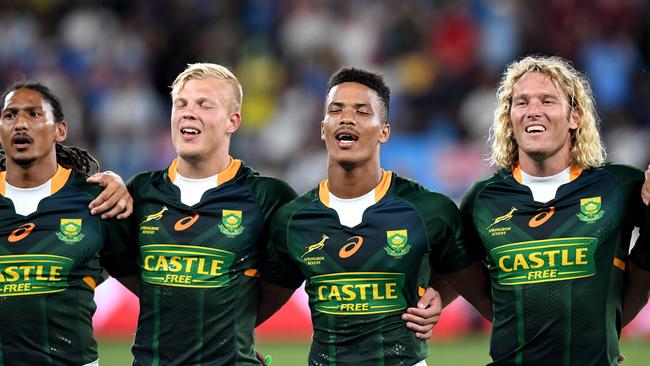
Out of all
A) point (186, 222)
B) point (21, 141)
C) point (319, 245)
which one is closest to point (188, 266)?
point (186, 222)

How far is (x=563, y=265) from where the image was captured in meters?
6.19

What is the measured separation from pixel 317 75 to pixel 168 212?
32.7 feet

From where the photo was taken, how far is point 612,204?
6285 mm

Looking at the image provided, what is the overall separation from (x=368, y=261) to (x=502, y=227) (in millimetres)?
797

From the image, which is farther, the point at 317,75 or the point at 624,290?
the point at 317,75

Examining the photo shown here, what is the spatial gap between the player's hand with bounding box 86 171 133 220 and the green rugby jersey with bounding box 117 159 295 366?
109 mm

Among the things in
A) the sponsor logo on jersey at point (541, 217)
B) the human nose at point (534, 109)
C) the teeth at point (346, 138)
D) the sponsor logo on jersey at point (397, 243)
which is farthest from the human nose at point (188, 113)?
the sponsor logo on jersey at point (541, 217)

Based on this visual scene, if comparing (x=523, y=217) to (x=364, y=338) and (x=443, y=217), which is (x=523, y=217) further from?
(x=364, y=338)

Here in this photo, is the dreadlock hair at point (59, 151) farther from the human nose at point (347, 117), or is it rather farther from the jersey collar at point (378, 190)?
the human nose at point (347, 117)

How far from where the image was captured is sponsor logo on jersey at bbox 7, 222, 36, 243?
256 inches

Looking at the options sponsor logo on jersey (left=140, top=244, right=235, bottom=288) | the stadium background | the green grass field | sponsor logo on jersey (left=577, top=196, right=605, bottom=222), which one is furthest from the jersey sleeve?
the stadium background

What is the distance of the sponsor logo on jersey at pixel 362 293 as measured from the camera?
6227 mm

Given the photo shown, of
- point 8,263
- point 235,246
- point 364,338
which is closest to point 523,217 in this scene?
point 364,338

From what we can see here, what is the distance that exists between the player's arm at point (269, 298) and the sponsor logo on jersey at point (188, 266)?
328mm
